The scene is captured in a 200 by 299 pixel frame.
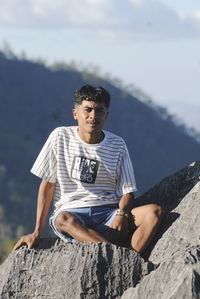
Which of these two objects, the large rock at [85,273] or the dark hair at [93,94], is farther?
the dark hair at [93,94]

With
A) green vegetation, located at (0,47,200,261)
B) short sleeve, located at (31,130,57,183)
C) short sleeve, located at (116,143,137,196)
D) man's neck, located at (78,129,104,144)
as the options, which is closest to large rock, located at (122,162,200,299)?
short sleeve, located at (116,143,137,196)

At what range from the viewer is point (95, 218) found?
284 inches

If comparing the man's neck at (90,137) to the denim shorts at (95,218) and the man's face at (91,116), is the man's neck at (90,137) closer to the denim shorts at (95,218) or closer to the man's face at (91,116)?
the man's face at (91,116)

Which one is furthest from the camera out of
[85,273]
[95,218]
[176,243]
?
[95,218]

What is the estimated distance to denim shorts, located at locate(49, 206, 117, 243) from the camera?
23.5 ft

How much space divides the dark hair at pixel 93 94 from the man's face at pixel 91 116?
3 cm

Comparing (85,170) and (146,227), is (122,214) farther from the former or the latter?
(85,170)

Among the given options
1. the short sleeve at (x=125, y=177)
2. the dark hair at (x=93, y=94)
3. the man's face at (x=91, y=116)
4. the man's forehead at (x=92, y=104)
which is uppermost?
the dark hair at (x=93, y=94)

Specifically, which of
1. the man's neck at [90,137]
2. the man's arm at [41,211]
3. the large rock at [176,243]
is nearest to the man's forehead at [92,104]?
the man's neck at [90,137]

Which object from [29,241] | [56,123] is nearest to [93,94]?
[29,241]

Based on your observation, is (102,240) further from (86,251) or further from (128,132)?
(128,132)

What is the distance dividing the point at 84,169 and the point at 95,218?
0.35 metres

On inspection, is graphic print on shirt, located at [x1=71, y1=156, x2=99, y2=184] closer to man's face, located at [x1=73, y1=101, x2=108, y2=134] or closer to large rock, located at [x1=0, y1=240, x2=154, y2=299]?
man's face, located at [x1=73, y1=101, x2=108, y2=134]

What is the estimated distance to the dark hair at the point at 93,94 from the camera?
23.7 ft
